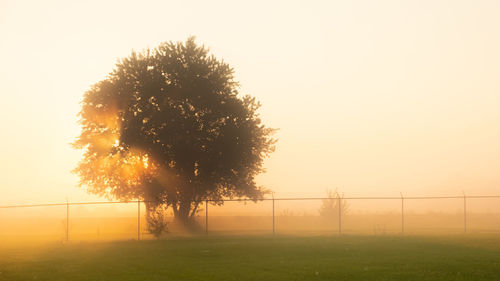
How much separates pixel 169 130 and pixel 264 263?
67.6ft

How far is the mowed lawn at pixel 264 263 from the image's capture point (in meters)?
16.6

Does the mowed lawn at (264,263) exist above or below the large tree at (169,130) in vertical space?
below

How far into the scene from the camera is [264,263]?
20438 millimetres

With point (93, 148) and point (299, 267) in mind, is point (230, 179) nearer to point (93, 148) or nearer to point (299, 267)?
point (93, 148)

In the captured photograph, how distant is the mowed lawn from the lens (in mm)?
16578

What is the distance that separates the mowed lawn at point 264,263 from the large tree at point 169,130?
12.1 m

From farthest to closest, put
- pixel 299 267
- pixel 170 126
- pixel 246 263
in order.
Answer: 1. pixel 170 126
2. pixel 246 263
3. pixel 299 267

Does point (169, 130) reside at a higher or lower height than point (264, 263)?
higher

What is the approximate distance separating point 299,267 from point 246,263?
111 inches

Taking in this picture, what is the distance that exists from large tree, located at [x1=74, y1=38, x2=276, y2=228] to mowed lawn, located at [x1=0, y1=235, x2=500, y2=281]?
12054 millimetres

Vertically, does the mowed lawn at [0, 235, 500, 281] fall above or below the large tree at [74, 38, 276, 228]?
below

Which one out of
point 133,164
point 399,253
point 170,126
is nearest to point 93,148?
point 133,164

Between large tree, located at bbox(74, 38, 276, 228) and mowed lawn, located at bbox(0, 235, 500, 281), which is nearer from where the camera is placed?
mowed lawn, located at bbox(0, 235, 500, 281)

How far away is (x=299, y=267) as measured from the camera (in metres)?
18.7
